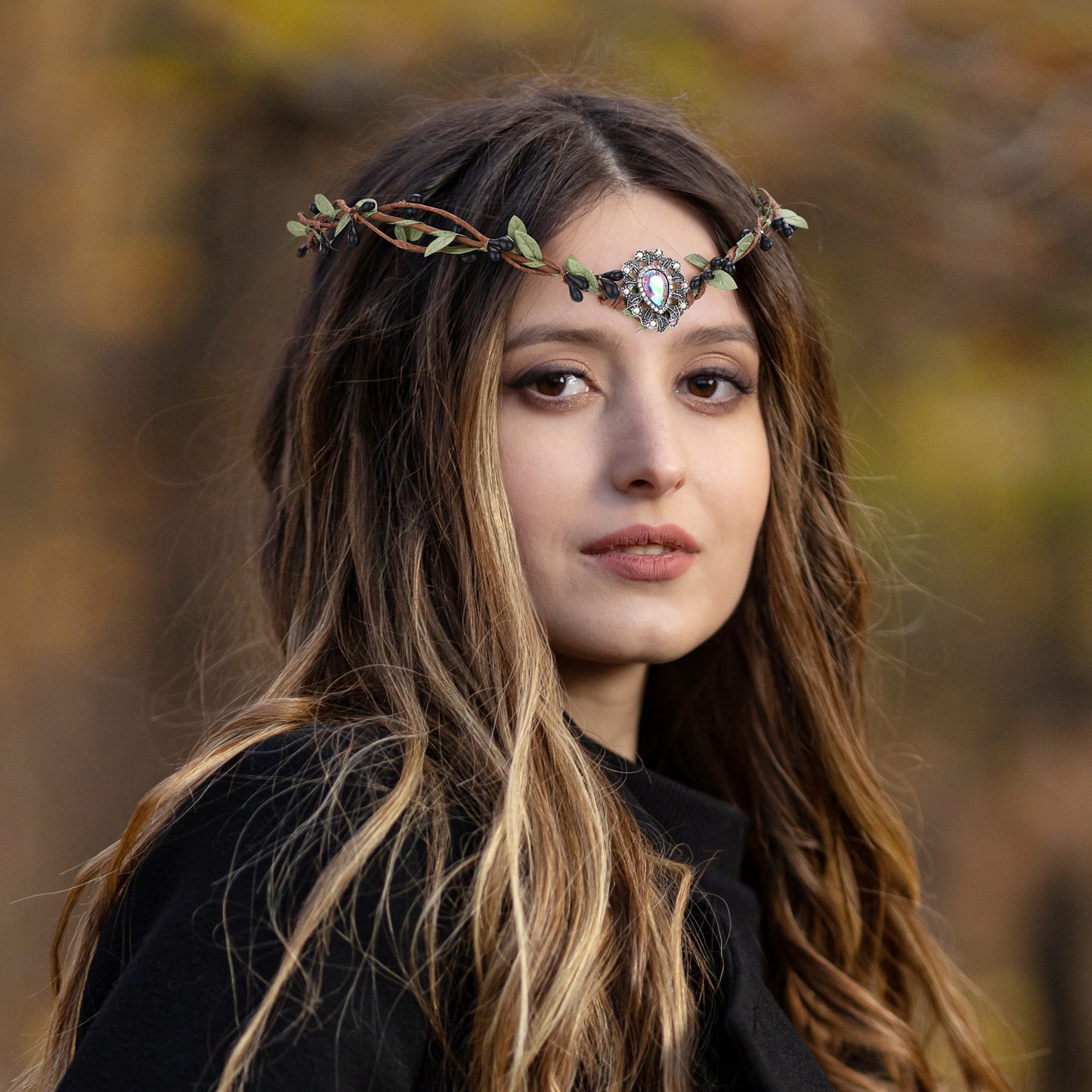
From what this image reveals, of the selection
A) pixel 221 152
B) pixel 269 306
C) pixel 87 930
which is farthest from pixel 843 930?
pixel 221 152

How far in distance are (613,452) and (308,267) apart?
1.81 meters

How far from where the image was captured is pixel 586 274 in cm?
178

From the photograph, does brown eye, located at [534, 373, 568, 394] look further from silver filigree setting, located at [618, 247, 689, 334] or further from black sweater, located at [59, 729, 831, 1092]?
black sweater, located at [59, 729, 831, 1092]

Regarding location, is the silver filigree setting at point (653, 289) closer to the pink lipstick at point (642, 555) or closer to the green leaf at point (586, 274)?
the green leaf at point (586, 274)

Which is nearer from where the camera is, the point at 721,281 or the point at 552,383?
the point at 552,383

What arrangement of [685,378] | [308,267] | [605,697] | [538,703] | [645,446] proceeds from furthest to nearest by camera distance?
1. [308,267]
2. [605,697]
3. [685,378]
4. [645,446]
5. [538,703]

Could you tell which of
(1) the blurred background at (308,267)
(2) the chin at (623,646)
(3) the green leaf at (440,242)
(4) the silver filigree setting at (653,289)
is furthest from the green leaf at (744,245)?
(1) the blurred background at (308,267)

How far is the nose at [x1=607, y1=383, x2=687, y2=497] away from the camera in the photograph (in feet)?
5.73

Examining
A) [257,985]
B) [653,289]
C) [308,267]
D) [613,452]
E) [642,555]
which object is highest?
[308,267]

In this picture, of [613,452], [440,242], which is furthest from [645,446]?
[440,242]

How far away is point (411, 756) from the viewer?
59.8 inches

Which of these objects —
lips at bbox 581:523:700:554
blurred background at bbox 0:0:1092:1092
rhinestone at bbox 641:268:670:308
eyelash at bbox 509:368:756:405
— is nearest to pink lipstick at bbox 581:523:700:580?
lips at bbox 581:523:700:554

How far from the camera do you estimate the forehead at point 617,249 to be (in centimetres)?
180

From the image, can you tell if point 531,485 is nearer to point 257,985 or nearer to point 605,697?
point 605,697
